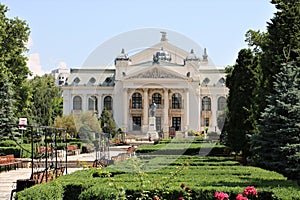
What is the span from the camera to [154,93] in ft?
243

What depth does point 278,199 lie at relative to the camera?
7.84 meters

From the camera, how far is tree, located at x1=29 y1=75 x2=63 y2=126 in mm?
65938

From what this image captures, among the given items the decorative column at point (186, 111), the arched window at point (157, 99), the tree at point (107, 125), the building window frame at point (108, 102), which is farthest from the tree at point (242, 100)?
the building window frame at point (108, 102)

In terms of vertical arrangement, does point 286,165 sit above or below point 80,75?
below

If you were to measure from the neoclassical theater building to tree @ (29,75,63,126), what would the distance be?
2951 millimetres

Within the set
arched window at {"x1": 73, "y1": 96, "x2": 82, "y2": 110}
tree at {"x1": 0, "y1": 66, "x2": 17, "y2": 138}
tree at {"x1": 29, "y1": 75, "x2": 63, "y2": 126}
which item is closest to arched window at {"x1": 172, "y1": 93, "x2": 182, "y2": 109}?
arched window at {"x1": 73, "y1": 96, "x2": 82, "y2": 110}

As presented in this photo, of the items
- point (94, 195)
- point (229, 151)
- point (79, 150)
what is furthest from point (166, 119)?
point (94, 195)

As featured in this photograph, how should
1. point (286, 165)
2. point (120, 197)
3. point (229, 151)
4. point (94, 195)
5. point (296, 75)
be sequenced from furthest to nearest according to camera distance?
point (229, 151)
point (296, 75)
point (286, 165)
point (94, 195)
point (120, 197)

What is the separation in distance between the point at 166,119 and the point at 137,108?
15.6 ft

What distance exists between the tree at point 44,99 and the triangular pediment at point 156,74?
36.6ft

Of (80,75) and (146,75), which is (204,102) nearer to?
(146,75)

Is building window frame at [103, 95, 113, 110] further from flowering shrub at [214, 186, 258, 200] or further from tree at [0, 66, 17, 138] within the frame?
flowering shrub at [214, 186, 258, 200]

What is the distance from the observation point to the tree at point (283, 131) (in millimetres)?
11812

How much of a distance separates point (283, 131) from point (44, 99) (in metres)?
58.5
